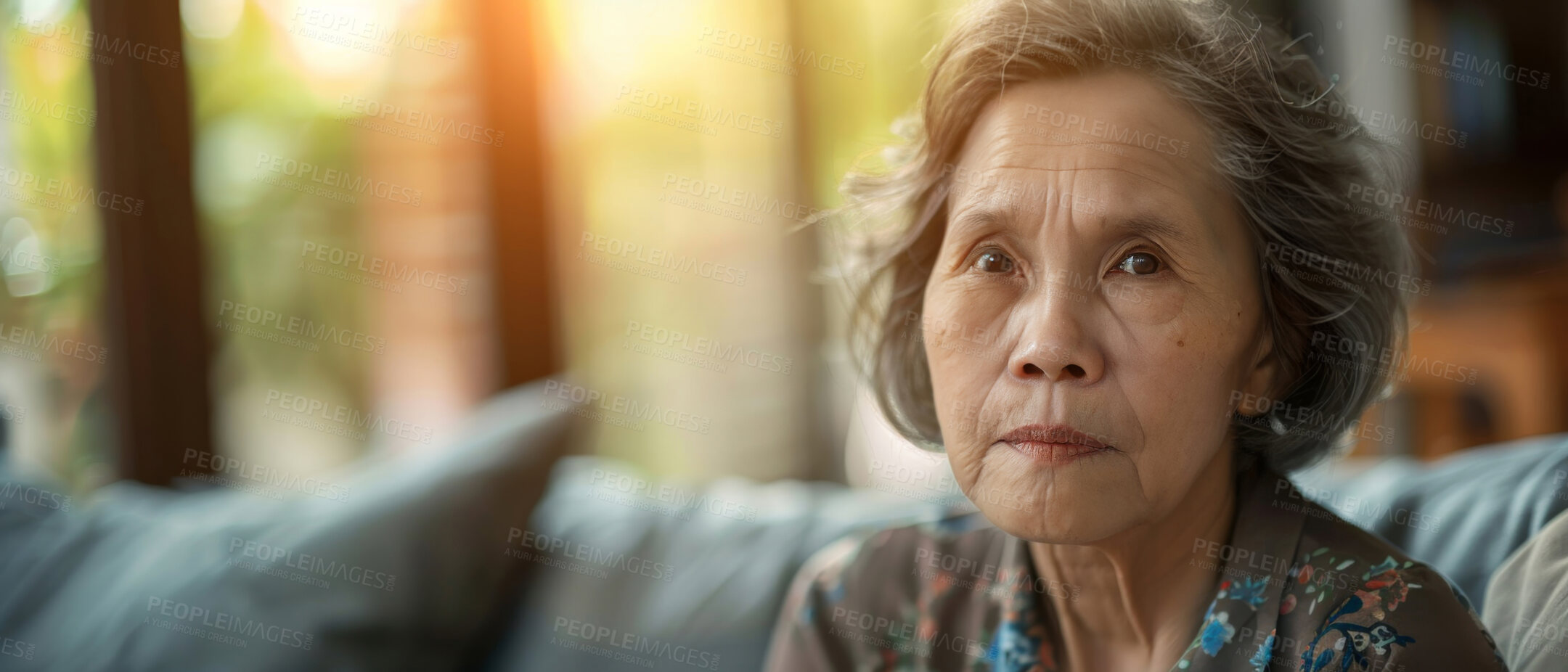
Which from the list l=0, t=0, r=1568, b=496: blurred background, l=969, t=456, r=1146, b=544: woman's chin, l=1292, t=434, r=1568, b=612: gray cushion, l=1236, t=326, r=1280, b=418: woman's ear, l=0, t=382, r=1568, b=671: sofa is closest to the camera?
l=969, t=456, r=1146, b=544: woman's chin

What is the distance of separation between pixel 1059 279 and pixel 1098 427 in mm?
116

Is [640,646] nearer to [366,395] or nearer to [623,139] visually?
[366,395]

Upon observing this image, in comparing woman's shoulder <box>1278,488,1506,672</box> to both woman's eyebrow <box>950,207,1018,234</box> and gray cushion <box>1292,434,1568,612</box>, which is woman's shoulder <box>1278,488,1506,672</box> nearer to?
gray cushion <box>1292,434,1568,612</box>

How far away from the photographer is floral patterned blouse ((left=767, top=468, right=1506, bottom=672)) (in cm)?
77

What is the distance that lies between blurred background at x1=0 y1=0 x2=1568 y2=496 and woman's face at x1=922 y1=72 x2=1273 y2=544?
0.34 metres

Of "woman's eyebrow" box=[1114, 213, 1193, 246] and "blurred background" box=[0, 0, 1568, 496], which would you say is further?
"blurred background" box=[0, 0, 1568, 496]

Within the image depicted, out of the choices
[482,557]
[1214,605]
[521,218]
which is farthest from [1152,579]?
[521,218]

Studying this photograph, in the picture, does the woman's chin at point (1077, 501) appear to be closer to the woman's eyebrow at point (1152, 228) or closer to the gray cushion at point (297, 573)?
the woman's eyebrow at point (1152, 228)

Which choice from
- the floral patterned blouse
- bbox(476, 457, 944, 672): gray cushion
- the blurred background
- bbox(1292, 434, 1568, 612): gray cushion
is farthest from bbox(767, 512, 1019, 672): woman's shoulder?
the blurred background

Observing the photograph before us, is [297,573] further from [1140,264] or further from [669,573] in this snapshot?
[1140,264]

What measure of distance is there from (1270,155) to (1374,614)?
1.21ft

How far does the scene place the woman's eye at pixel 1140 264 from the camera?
765 mm

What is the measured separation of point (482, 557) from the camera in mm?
1298

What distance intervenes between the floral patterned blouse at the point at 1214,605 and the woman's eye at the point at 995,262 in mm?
304
